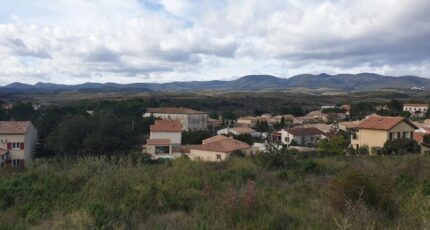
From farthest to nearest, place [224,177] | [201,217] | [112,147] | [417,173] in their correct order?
[112,147]
[417,173]
[224,177]
[201,217]

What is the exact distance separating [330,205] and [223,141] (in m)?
32.1

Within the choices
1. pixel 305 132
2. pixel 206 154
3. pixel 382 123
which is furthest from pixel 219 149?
pixel 305 132

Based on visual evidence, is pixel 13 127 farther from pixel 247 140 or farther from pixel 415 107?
pixel 415 107

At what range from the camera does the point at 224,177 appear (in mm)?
10297

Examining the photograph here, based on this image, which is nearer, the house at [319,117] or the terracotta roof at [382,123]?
the terracotta roof at [382,123]

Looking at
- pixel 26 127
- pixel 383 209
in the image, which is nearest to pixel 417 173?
pixel 383 209

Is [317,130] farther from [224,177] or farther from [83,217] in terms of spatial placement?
[83,217]

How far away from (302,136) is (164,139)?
21325 mm

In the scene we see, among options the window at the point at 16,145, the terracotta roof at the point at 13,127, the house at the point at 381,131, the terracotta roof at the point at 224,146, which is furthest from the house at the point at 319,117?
the window at the point at 16,145

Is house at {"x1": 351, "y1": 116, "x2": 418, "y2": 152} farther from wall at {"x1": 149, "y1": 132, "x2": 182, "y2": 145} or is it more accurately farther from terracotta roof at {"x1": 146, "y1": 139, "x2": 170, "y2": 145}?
wall at {"x1": 149, "y1": 132, "x2": 182, "y2": 145}

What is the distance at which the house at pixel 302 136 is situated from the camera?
55500 mm

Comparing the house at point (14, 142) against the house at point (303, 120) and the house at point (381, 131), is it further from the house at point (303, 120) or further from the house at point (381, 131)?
the house at point (303, 120)

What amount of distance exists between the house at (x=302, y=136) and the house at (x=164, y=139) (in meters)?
16.3

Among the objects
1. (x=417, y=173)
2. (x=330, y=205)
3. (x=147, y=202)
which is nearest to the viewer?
(x=330, y=205)
